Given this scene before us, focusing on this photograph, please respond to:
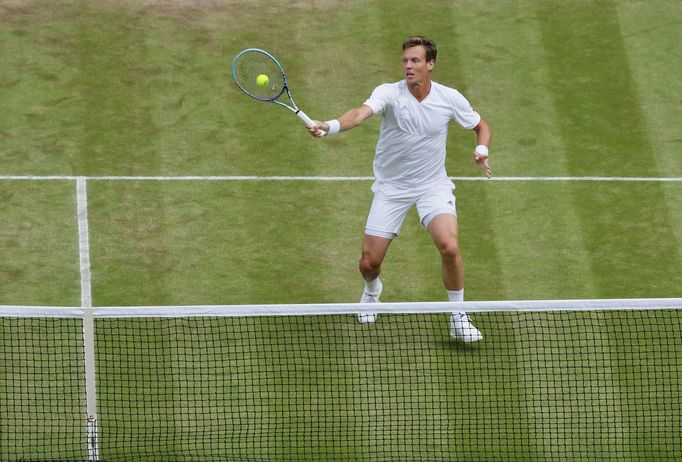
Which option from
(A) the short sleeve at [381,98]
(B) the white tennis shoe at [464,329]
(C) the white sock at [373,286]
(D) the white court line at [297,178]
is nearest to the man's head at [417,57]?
(A) the short sleeve at [381,98]

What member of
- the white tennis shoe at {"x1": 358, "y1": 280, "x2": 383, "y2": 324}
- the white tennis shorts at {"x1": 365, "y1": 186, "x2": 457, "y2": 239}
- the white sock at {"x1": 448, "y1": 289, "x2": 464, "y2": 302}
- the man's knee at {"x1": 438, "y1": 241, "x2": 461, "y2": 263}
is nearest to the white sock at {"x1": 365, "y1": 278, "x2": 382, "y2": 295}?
the white tennis shoe at {"x1": 358, "y1": 280, "x2": 383, "y2": 324}

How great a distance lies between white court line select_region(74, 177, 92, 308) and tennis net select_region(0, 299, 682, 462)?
21.7 inches

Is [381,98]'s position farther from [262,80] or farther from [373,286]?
[373,286]

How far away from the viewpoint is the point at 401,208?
46.3 ft

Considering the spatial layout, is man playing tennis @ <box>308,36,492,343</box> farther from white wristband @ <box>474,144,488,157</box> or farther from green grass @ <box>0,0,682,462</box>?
green grass @ <box>0,0,682,462</box>

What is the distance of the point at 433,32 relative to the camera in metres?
18.9

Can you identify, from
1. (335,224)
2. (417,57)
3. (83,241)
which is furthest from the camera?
(335,224)

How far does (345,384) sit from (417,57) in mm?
2965

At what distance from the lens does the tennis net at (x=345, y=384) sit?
41.3ft

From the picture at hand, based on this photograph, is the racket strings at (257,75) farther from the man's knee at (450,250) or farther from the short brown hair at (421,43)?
the man's knee at (450,250)

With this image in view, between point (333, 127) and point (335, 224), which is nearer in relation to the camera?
point (333, 127)

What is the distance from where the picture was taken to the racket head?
13.9m

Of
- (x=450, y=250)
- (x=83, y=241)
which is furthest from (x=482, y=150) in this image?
(x=83, y=241)

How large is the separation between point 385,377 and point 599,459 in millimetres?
2062
